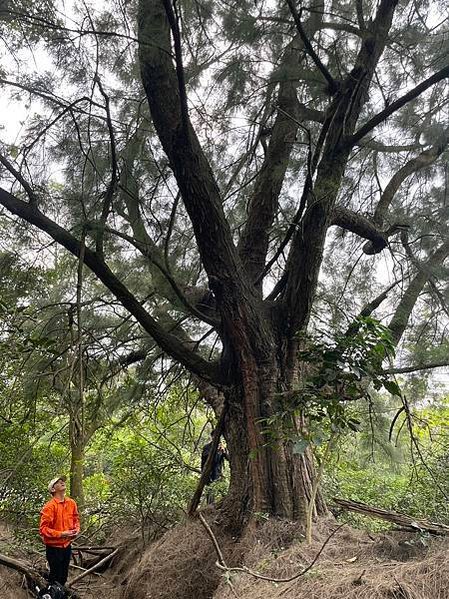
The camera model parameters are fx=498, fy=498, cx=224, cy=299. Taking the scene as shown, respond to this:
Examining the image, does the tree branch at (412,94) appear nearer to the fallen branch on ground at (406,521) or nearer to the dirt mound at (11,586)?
the fallen branch on ground at (406,521)

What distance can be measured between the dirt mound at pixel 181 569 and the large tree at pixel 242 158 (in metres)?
0.32

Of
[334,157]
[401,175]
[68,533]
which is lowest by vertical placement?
[68,533]

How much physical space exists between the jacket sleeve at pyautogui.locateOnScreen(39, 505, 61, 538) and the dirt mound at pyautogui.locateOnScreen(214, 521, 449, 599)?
1.59 m

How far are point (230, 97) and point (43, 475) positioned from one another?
174 inches

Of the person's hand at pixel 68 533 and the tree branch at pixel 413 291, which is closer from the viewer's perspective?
the person's hand at pixel 68 533

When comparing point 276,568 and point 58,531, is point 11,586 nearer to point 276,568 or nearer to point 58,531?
point 58,531

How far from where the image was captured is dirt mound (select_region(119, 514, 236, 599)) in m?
3.62

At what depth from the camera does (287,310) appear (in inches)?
157

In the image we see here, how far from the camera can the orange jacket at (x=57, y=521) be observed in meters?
3.92

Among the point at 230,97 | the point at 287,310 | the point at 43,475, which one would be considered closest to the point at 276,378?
the point at 287,310

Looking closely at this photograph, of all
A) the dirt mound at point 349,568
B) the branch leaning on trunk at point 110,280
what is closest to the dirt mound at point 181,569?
the dirt mound at point 349,568

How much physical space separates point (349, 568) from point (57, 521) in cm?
243

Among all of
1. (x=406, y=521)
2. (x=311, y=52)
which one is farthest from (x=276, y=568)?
(x=311, y=52)

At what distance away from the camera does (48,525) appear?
3957mm
